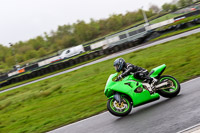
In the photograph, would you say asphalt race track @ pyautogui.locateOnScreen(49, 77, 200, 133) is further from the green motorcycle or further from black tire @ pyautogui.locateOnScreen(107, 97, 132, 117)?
the green motorcycle

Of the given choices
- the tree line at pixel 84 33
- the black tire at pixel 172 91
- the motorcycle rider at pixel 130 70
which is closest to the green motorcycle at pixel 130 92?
the black tire at pixel 172 91

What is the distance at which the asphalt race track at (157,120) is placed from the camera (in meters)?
5.25

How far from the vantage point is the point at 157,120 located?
18.9 feet

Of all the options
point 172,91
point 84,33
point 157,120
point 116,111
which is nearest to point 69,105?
point 116,111

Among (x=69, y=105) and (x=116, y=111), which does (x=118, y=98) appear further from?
(x=69, y=105)

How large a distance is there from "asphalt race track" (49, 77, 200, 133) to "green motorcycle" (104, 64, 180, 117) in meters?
0.25

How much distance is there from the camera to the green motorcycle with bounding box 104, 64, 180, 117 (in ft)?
22.6

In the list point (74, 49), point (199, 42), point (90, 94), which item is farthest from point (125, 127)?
point (74, 49)

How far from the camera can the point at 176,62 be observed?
13.3m

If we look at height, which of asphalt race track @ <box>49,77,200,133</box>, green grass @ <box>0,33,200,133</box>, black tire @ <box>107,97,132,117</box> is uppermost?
black tire @ <box>107,97,132,117</box>

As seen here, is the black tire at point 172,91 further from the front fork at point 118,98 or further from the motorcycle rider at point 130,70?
the front fork at point 118,98

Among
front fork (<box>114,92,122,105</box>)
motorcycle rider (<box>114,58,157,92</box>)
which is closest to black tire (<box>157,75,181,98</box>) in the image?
motorcycle rider (<box>114,58,157,92</box>)

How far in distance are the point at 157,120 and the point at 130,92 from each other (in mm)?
1410

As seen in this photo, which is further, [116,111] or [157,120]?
[116,111]
